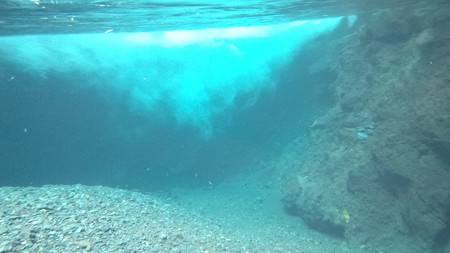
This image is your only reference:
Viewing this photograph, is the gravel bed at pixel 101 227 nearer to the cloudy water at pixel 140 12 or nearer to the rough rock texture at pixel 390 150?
the rough rock texture at pixel 390 150

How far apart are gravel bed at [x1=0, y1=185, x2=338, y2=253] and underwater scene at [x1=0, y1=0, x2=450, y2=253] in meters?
0.06

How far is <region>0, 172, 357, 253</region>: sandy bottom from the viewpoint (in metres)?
6.12

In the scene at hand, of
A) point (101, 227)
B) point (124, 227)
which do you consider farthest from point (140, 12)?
point (101, 227)

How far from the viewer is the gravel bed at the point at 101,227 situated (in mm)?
6030

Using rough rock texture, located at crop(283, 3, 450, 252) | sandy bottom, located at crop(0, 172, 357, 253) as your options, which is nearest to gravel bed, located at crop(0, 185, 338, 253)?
sandy bottom, located at crop(0, 172, 357, 253)

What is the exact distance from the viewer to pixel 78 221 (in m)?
6.99

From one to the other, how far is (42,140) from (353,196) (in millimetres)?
15548

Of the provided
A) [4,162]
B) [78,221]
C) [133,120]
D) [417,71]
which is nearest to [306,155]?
[417,71]

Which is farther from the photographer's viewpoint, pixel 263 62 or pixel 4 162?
pixel 263 62

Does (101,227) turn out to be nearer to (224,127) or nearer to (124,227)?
(124,227)

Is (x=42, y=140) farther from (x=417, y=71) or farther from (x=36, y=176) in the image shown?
(x=417, y=71)

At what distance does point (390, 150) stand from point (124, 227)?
9274mm

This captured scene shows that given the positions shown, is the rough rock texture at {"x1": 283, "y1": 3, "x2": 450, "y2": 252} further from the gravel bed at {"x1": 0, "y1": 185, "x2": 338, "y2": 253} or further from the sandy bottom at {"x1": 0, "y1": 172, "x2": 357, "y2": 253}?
the gravel bed at {"x1": 0, "y1": 185, "x2": 338, "y2": 253}

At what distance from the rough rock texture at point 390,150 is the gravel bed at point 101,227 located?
9.28 feet
